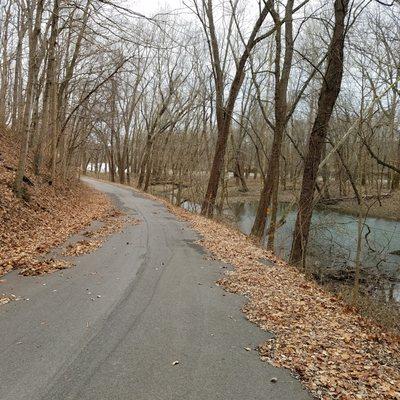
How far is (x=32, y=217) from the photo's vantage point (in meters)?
11.7

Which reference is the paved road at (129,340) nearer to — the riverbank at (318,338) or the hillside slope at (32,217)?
the riverbank at (318,338)

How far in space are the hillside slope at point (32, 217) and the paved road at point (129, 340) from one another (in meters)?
1.41

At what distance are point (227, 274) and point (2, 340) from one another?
4.60 meters

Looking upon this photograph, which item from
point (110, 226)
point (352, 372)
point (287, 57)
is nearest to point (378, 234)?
point (287, 57)

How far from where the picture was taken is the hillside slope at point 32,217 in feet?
28.8

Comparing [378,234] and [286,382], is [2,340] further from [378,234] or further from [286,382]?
[378,234]

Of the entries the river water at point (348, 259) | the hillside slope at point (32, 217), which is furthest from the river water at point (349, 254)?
the hillside slope at point (32, 217)

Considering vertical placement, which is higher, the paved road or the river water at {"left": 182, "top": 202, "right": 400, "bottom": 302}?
the paved road

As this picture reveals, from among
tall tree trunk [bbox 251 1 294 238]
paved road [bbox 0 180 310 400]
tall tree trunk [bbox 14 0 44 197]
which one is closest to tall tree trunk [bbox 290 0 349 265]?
tall tree trunk [bbox 251 1 294 238]

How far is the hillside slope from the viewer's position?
8.77 metres

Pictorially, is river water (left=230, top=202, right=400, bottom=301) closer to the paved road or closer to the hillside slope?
the paved road

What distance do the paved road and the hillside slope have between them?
1.41 meters

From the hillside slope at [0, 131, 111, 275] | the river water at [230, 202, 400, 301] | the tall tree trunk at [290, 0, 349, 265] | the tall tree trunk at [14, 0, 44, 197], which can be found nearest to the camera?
the hillside slope at [0, 131, 111, 275]

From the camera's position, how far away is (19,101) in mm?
25234
